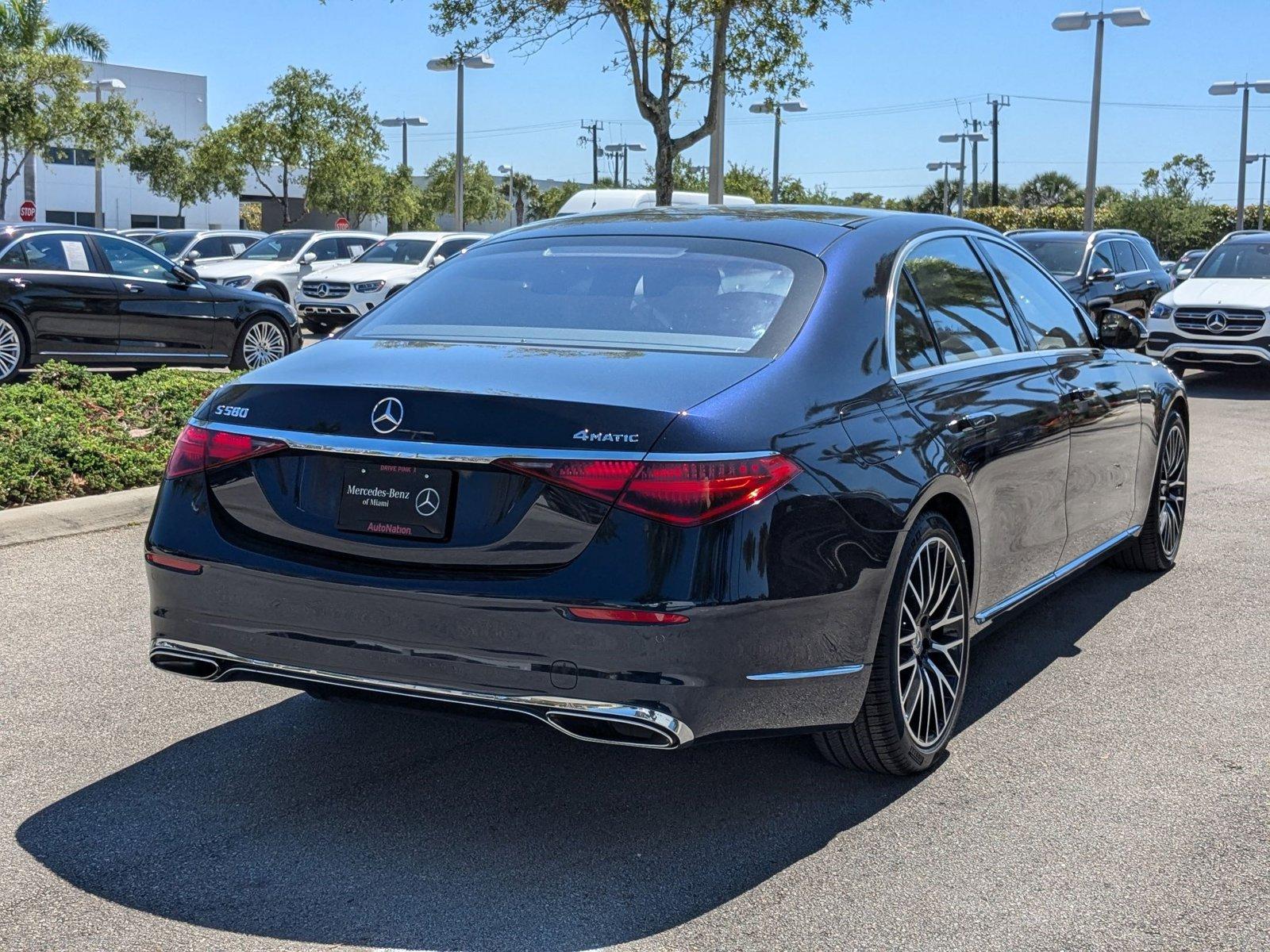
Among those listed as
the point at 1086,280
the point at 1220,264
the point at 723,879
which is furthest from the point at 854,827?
the point at 1220,264

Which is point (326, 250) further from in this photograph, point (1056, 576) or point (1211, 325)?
point (1056, 576)

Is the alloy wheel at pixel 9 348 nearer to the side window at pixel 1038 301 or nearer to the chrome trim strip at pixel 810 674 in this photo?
the side window at pixel 1038 301

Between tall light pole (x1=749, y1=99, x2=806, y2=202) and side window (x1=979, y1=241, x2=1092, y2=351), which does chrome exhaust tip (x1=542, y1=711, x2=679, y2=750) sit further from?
tall light pole (x1=749, y1=99, x2=806, y2=202)

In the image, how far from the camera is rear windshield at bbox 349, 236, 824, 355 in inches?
162

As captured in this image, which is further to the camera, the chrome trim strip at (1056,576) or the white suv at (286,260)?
the white suv at (286,260)

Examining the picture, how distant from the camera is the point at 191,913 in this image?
3.42 metres

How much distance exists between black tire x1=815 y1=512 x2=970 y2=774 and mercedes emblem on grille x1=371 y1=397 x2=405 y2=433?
1.38 metres

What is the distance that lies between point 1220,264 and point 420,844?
1739 centimetres

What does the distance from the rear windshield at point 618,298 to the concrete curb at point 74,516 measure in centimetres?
335

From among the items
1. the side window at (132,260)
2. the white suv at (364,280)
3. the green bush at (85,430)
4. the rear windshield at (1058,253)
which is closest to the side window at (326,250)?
the white suv at (364,280)

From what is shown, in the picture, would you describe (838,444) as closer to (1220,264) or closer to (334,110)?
(1220,264)

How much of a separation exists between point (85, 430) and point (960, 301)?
5.97m

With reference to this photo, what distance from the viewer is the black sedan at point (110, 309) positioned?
13633mm

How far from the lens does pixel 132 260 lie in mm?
14539
